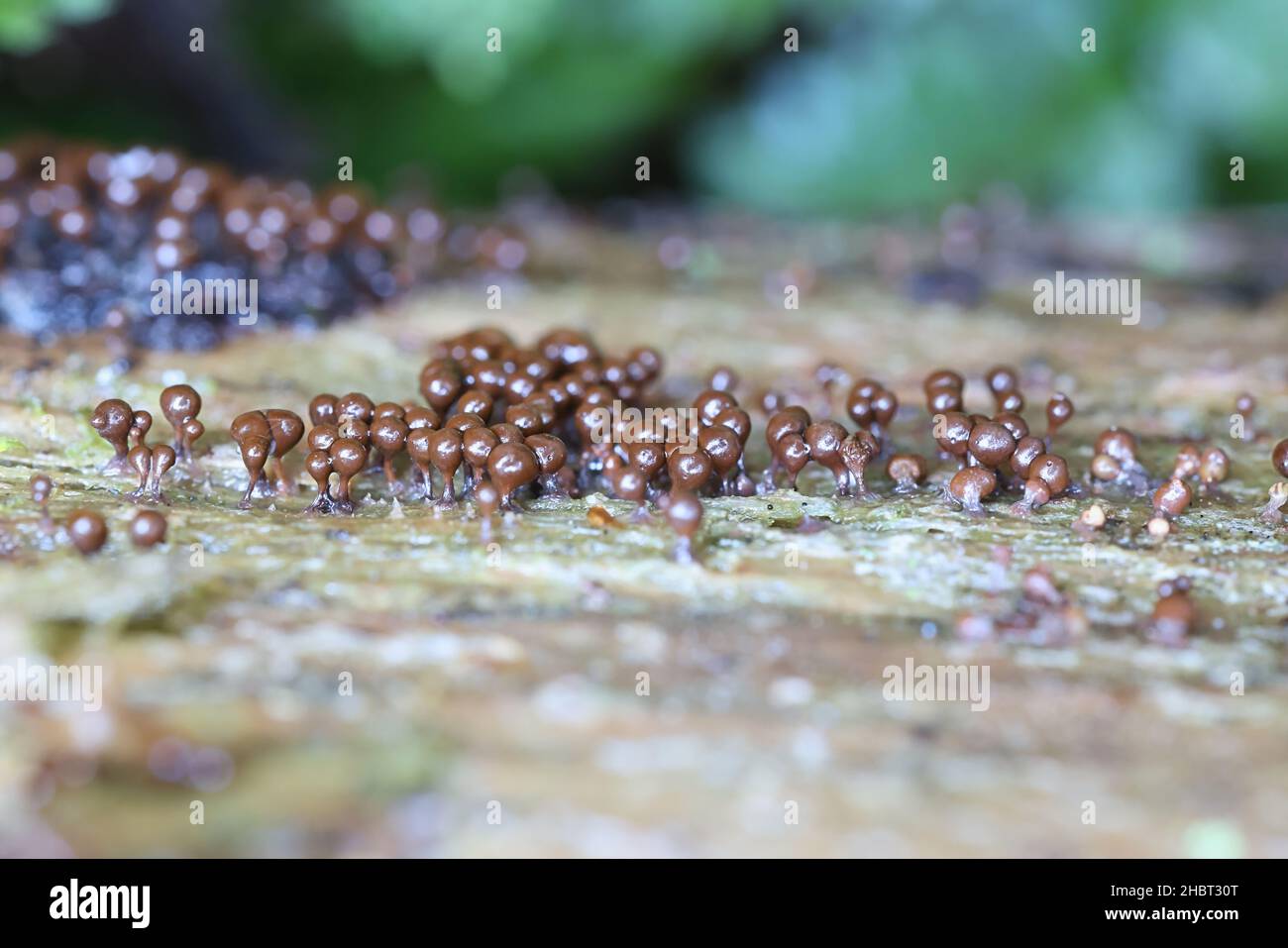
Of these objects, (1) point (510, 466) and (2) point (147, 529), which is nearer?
(2) point (147, 529)

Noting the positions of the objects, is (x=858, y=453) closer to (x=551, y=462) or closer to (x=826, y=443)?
(x=826, y=443)

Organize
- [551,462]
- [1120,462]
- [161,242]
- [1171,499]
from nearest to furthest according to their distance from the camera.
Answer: [551,462]
[1171,499]
[1120,462]
[161,242]

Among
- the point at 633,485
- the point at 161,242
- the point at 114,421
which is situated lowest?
the point at 633,485

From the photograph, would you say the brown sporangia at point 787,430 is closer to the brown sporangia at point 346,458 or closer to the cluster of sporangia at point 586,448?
the cluster of sporangia at point 586,448

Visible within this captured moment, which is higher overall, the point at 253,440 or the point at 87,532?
the point at 253,440

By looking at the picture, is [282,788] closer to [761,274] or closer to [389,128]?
[761,274]

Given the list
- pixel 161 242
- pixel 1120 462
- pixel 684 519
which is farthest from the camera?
pixel 161 242

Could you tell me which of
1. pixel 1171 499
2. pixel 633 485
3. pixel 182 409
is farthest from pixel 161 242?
pixel 1171 499

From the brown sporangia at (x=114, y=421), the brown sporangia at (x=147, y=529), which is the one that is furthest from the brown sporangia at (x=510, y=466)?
the brown sporangia at (x=114, y=421)
